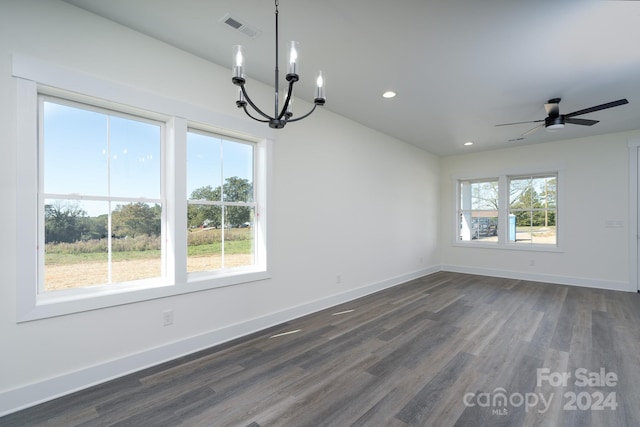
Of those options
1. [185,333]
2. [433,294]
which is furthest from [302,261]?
[433,294]

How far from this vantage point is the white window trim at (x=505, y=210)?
5.56 m

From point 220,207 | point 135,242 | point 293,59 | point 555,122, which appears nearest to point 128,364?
point 135,242

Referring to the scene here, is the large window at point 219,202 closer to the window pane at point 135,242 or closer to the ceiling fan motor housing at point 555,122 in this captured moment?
the window pane at point 135,242

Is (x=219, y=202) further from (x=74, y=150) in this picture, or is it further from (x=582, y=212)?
(x=582, y=212)

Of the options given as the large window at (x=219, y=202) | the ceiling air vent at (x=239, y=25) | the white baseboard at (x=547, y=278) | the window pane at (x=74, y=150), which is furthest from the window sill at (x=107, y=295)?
the white baseboard at (x=547, y=278)

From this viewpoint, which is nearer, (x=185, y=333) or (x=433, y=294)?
(x=185, y=333)

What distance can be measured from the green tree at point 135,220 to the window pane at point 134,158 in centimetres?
11

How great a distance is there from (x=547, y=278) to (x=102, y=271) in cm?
724

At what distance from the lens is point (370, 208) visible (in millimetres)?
4852

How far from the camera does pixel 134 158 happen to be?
8.28 feet

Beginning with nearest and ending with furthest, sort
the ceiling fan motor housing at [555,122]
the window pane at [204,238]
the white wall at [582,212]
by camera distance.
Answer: the window pane at [204,238]
the ceiling fan motor housing at [555,122]
the white wall at [582,212]

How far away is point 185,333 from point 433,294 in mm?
3799

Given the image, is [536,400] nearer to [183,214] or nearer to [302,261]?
[302,261]

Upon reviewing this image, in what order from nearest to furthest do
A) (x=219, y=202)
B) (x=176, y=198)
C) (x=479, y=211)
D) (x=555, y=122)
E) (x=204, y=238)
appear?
(x=176, y=198) < (x=204, y=238) < (x=219, y=202) < (x=555, y=122) < (x=479, y=211)
